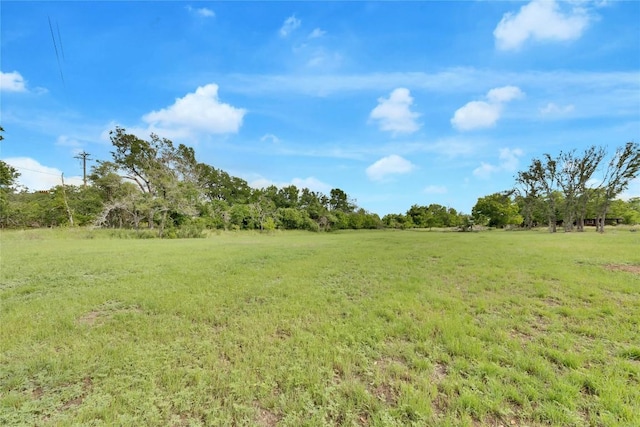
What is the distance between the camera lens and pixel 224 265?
9.33 meters

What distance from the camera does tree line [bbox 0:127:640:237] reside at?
2777cm

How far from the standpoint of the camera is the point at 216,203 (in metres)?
40.0

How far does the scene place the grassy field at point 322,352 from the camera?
242 cm

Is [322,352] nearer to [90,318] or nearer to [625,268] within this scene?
[90,318]

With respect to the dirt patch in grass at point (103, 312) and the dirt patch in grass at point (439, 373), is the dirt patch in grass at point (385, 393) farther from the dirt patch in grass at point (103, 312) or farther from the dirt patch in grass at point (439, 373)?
the dirt patch in grass at point (103, 312)

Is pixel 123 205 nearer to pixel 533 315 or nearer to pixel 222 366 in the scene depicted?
pixel 222 366

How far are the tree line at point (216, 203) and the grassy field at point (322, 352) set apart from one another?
76.2 ft

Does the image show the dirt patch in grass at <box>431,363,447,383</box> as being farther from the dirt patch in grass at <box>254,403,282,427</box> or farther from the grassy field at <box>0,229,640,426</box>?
the dirt patch in grass at <box>254,403,282,427</box>

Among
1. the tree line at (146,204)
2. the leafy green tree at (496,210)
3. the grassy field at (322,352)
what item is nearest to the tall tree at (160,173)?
the tree line at (146,204)

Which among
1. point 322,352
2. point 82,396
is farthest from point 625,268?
point 82,396

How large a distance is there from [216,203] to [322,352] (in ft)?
131

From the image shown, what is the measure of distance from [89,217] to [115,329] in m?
37.3

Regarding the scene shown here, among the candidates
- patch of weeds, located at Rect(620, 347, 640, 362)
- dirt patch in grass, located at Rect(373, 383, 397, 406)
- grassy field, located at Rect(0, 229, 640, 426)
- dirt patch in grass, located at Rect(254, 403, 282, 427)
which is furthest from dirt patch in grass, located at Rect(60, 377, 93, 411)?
patch of weeds, located at Rect(620, 347, 640, 362)

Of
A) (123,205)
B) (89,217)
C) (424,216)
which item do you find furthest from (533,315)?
(424,216)
